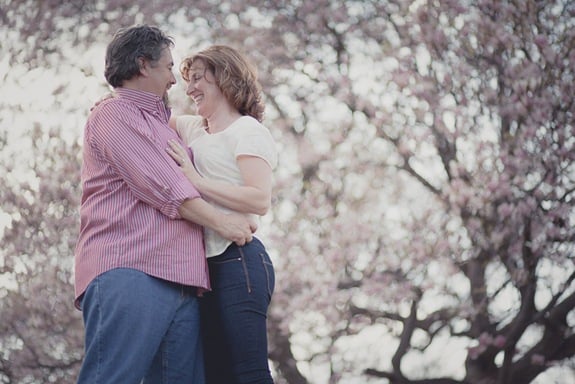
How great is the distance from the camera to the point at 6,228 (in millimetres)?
6059

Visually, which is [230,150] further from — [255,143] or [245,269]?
[245,269]

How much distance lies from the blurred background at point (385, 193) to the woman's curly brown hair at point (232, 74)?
3169 mm

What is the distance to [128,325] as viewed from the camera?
7.14ft

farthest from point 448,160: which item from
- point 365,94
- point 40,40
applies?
point 40,40

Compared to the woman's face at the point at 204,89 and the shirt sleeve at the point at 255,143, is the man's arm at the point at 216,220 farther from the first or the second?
the woman's face at the point at 204,89

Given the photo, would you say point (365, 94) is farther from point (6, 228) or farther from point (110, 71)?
point (110, 71)

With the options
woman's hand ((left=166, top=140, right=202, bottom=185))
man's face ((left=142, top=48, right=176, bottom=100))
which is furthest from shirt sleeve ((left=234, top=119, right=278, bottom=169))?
man's face ((left=142, top=48, right=176, bottom=100))

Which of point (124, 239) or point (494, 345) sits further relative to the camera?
point (494, 345)

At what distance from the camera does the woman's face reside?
8.39 feet

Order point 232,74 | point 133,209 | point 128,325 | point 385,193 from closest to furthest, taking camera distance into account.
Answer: point 128,325
point 133,209
point 232,74
point 385,193

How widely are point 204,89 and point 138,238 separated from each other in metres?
0.50

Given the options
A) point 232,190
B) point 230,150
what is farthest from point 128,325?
point 230,150

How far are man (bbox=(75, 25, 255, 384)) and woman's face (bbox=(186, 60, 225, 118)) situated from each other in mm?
165

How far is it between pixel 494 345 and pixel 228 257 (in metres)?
3.52
